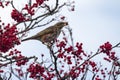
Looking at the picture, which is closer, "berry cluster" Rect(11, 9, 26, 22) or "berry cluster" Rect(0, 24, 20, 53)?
"berry cluster" Rect(0, 24, 20, 53)

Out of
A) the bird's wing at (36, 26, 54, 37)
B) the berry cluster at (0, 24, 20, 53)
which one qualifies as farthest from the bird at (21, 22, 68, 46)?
the berry cluster at (0, 24, 20, 53)

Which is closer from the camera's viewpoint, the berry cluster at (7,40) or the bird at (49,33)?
the berry cluster at (7,40)

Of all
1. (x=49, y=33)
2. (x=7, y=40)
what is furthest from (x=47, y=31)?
(x=7, y=40)

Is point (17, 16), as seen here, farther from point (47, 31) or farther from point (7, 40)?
point (7, 40)

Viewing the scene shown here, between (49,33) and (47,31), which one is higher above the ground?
(47,31)

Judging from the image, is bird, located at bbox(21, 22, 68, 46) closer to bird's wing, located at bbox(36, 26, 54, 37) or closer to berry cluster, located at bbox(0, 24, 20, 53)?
bird's wing, located at bbox(36, 26, 54, 37)

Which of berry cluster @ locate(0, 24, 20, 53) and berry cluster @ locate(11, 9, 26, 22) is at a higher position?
berry cluster @ locate(11, 9, 26, 22)

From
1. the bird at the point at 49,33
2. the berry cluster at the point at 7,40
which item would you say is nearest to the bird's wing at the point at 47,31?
the bird at the point at 49,33

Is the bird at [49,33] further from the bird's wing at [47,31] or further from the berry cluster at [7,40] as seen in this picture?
the berry cluster at [7,40]

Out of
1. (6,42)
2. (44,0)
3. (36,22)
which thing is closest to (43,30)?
(36,22)

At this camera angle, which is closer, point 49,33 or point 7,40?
point 7,40

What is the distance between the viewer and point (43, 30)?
8.77 meters

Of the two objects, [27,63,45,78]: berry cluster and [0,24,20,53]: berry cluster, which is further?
[27,63,45,78]: berry cluster

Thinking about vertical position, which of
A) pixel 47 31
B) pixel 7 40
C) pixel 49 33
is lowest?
pixel 7 40
